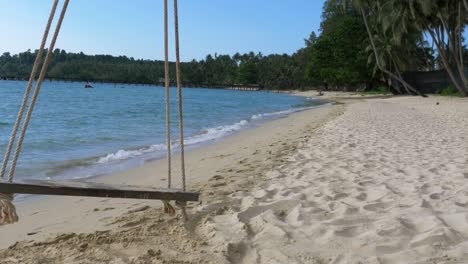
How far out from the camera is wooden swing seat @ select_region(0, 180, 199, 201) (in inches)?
92.3

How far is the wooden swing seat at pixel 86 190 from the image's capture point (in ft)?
7.69

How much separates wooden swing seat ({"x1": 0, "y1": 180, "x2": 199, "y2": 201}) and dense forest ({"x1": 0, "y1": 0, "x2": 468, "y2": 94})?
5.39 metres

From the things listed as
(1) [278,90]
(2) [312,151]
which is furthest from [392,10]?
(1) [278,90]

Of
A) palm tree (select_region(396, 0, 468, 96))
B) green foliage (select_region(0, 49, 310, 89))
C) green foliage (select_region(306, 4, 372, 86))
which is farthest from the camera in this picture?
green foliage (select_region(0, 49, 310, 89))

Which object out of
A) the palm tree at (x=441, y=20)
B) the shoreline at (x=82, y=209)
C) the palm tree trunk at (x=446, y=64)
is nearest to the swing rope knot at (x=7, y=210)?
the shoreline at (x=82, y=209)

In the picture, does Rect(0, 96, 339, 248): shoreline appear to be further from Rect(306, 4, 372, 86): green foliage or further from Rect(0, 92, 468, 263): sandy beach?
Rect(306, 4, 372, 86): green foliage

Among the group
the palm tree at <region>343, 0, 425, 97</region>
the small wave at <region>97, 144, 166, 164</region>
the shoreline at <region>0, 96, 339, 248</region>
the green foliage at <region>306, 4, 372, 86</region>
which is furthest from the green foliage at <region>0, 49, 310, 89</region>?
the shoreline at <region>0, 96, 339, 248</region>

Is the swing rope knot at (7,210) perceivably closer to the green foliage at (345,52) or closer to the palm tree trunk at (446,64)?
the palm tree trunk at (446,64)

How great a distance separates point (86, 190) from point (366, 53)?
4812cm

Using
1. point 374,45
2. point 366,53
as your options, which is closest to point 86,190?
point 374,45

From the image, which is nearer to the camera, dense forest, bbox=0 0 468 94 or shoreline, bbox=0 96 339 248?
shoreline, bbox=0 96 339 248

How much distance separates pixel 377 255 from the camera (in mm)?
2551

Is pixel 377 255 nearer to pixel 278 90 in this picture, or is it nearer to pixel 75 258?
pixel 75 258

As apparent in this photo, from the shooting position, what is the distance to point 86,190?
260cm
